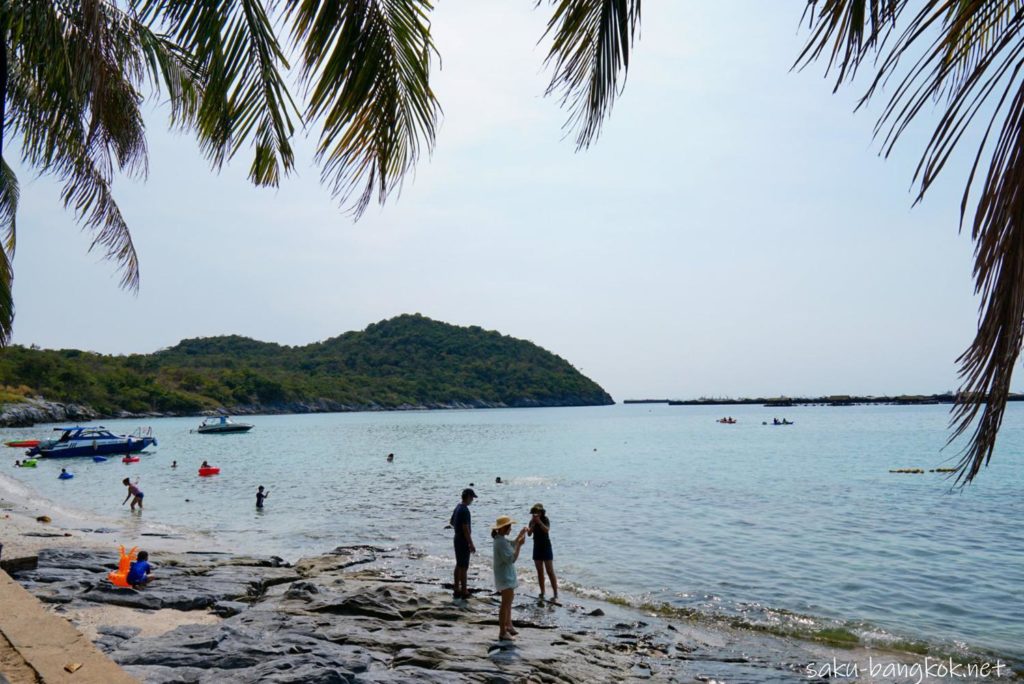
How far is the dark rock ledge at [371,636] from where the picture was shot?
329 inches

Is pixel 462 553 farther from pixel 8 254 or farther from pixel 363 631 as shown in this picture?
pixel 8 254

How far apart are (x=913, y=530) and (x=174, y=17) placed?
25621mm

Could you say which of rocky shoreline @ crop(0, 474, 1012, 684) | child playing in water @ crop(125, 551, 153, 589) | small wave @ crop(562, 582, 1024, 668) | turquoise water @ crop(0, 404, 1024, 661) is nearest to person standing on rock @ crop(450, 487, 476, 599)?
rocky shoreline @ crop(0, 474, 1012, 684)

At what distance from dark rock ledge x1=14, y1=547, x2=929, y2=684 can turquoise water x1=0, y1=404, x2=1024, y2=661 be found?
237 centimetres

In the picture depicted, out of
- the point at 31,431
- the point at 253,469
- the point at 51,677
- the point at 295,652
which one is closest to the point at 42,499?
the point at 253,469

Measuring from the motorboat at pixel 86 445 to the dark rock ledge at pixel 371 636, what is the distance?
40471mm

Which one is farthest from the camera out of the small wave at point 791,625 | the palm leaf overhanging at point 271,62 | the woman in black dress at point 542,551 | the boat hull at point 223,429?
the boat hull at point 223,429

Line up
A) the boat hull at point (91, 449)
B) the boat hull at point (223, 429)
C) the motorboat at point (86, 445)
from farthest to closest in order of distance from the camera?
the boat hull at point (223, 429) → the motorboat at point (86, 445) → the boat hull at point (91, 449)

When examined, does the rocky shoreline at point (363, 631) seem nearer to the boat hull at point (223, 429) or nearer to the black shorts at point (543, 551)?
the black shorts at point (543, 551)

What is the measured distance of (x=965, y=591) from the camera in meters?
15.4

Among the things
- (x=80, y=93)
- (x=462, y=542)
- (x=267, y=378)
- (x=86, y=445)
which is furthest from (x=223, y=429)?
(x=80, y=93)

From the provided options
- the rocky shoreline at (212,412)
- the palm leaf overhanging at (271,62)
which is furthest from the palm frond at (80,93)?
the rocky shoreline at (212,412)

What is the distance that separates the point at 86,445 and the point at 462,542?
48.0m

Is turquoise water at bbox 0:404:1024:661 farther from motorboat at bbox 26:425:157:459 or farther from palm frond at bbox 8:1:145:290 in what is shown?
palm frond at bbox 8:1:145:290
